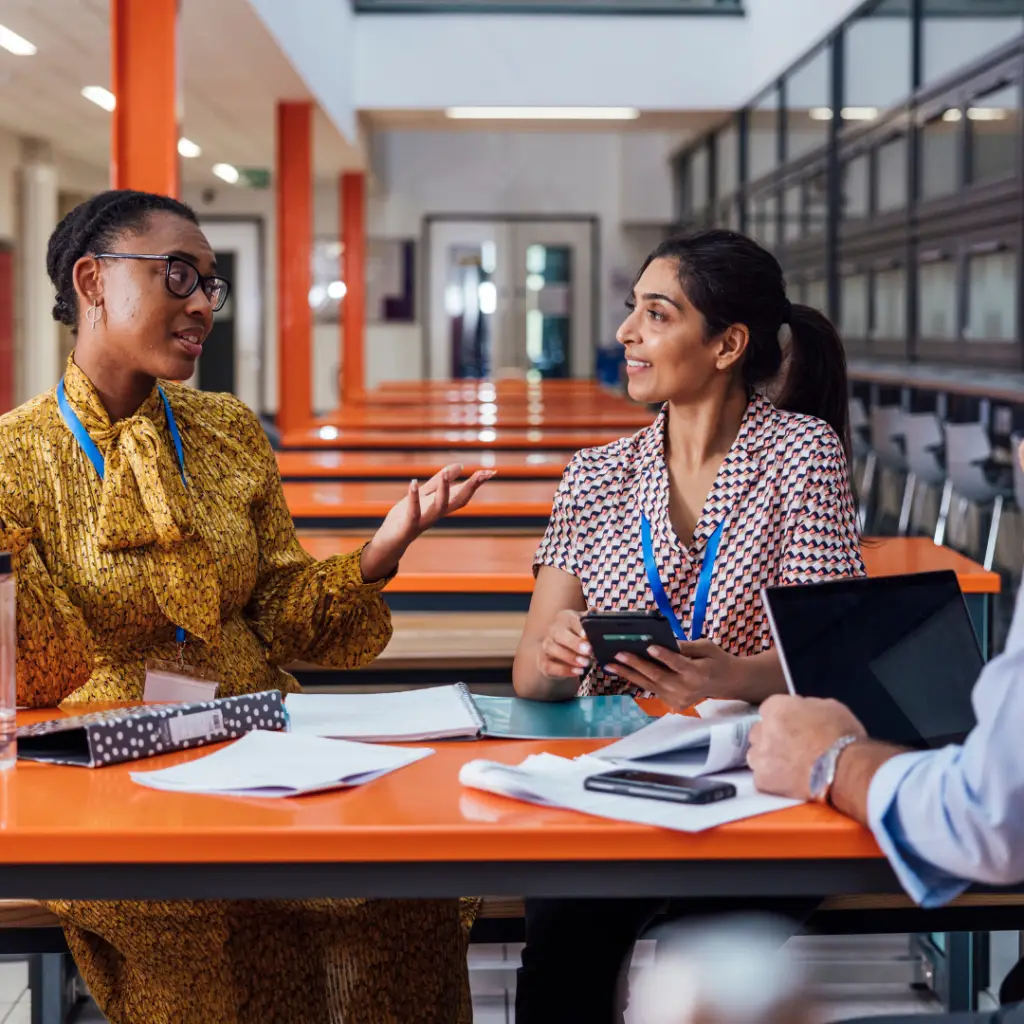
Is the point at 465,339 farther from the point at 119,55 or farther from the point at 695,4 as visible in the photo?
the point at 119,55

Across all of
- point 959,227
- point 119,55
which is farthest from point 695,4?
point 119,55

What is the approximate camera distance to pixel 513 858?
4.09 feet

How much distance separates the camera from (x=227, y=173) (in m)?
13.9

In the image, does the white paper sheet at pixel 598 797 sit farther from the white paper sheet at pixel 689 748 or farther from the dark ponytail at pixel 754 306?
the dark ponytail at pixel 754 306

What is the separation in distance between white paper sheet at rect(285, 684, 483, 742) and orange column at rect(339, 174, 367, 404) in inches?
425

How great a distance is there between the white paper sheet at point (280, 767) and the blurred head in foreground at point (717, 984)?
0.31m

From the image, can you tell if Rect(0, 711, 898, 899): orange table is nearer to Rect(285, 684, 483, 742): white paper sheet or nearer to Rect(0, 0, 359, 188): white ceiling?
Rect(285, 684, 483, 742): white paper sheet

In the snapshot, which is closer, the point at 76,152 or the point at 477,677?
the point at 477,677

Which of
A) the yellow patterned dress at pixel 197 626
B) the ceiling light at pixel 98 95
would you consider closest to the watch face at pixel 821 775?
the yellow patterned dress at pixel 197 626

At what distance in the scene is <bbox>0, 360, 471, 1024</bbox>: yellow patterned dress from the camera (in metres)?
1.65

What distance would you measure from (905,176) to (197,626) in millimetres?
6720

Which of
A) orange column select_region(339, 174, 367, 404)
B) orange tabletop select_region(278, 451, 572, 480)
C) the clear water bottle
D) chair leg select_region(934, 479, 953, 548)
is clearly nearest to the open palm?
the clear water bottle

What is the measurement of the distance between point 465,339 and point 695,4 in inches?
223

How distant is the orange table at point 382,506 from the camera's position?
3.79 metres
